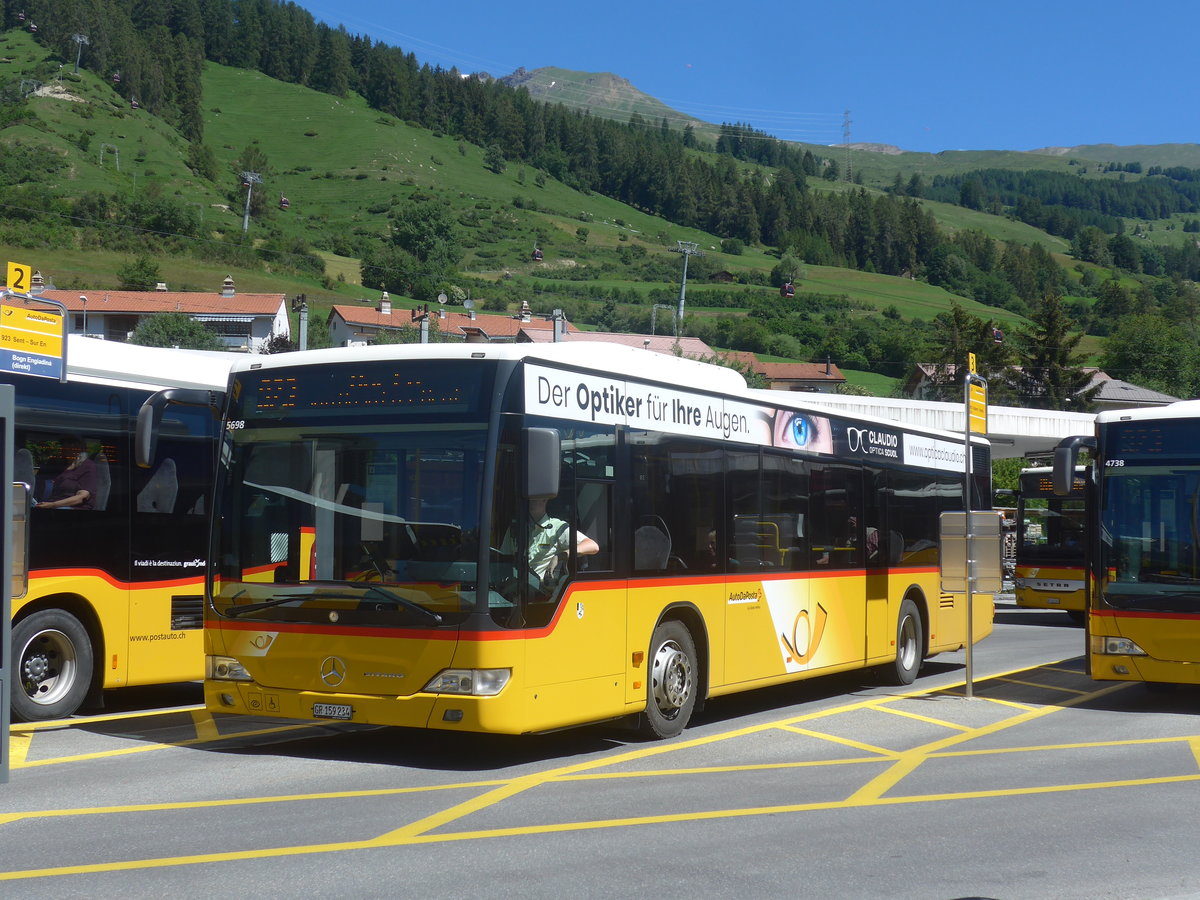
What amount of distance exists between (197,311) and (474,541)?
98190 millimetres

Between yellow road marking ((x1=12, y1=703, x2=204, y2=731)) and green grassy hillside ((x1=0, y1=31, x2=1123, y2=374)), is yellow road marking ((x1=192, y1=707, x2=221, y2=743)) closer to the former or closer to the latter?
yellow road marking ((x1=12, y1=703, x2=204, y2=731))

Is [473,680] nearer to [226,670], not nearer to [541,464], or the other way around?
[541,464]

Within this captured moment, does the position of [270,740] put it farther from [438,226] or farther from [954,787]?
[438,226]

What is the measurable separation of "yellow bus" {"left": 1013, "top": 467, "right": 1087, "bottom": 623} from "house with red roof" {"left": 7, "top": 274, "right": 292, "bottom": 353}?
7730 cm

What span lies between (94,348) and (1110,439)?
31.9 feet

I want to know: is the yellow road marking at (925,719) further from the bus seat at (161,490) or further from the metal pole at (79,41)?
the metal pole at (79,41)

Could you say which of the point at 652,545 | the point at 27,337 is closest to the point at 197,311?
the point at 27,337

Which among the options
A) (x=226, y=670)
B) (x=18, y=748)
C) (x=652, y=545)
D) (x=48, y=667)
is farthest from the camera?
(x=48, y=667)

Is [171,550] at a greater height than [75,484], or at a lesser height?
lesser

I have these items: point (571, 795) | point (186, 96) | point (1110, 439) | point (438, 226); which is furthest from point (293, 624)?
point (186, 96)

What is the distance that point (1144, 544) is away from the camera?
12789 mm

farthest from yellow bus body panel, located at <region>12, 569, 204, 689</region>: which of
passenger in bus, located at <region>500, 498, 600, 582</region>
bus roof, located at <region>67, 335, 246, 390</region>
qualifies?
passenger in bus, located at <region>500, 498, 600, 582</region>

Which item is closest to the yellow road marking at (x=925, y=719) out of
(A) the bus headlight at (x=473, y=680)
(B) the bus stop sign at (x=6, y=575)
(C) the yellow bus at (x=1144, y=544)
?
(C) the yellow bus at (x=1144, y=544)

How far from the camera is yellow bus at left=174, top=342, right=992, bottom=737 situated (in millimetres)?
8672
